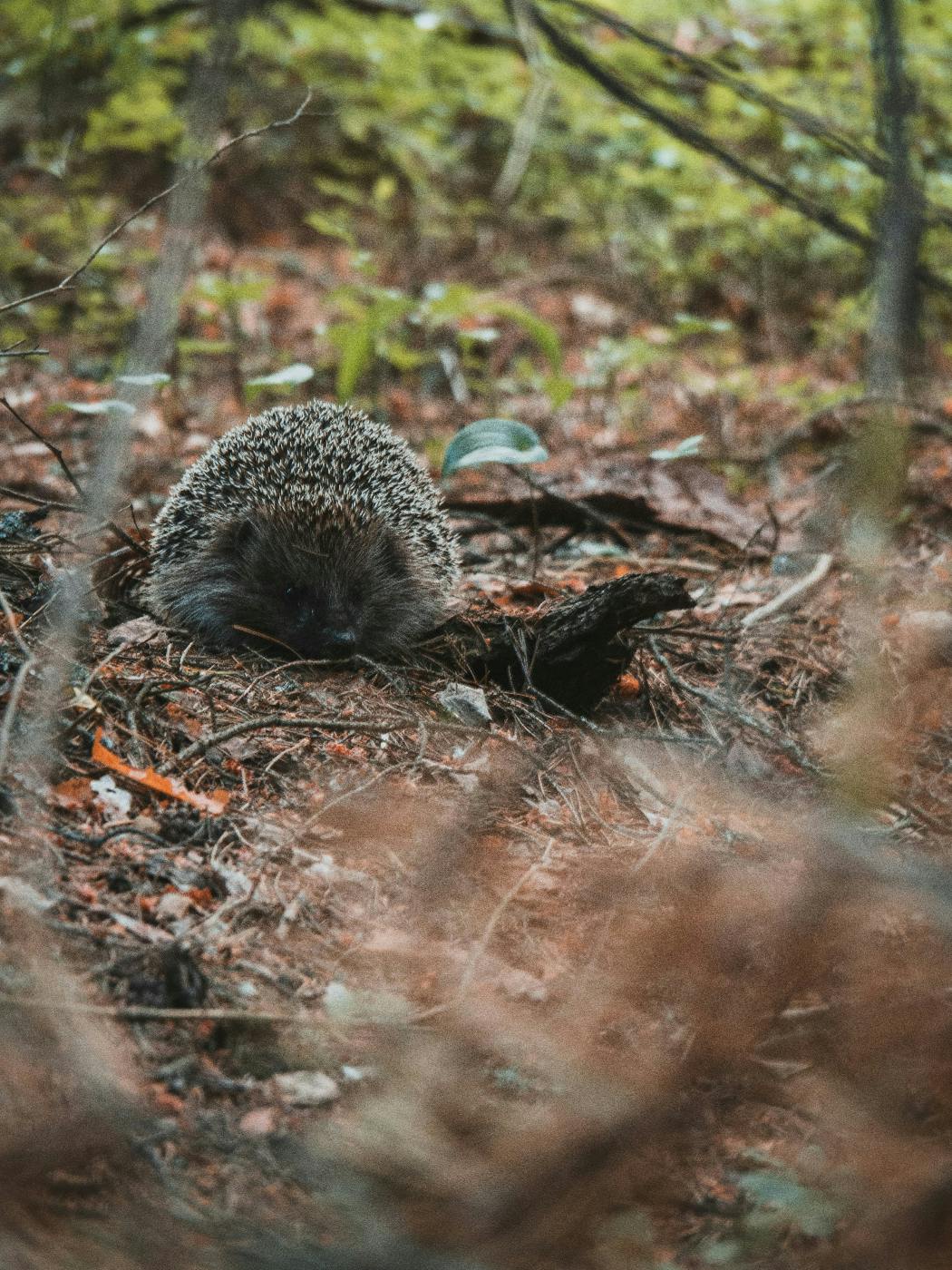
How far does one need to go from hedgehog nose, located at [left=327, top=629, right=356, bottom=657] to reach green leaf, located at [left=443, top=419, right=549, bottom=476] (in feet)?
3.55

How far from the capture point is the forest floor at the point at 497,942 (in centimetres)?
192

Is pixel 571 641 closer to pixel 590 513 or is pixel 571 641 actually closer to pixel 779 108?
pixel 779 108

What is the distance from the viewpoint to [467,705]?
4066 millimetres

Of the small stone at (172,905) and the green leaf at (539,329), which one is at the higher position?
the green leaf at (539,329)

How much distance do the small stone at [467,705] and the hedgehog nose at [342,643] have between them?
0.54 metres

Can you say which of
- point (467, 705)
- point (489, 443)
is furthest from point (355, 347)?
point (467, 705)

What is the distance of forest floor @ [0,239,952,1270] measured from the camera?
1.92m

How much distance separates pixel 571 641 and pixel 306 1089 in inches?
84.5

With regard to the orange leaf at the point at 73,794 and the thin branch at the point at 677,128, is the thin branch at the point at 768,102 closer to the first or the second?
Answer: the thin branch at the point at 677,128

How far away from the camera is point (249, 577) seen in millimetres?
5125

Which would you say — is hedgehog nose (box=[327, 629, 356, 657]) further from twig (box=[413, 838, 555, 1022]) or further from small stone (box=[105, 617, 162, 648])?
twig (box=[413, 838, 555, 1022])

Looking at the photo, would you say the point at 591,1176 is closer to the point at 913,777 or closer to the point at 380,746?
the point at 380,746

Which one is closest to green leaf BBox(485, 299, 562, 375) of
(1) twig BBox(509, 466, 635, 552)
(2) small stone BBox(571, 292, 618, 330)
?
(1) twig BBox(509, 466, 635, 552)

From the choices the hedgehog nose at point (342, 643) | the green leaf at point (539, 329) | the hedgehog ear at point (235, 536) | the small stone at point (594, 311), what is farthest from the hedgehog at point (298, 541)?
the small stone at point (594, 311)
